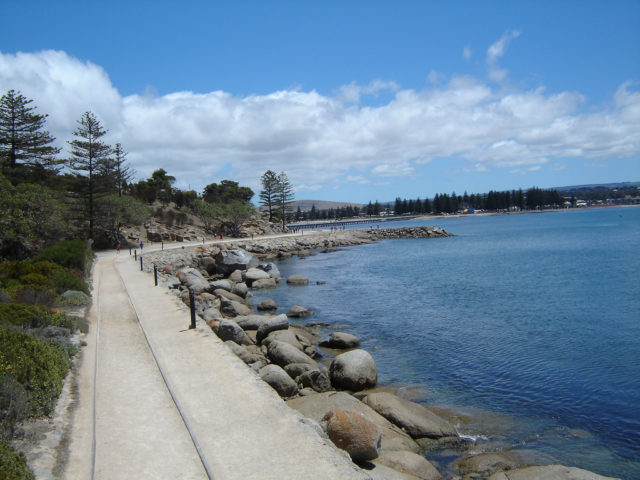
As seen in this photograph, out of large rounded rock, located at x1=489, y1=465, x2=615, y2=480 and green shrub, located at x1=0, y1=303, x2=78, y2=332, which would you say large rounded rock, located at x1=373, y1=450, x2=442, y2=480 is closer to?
large rounded rock, located at x1=489, y1=465, x2=615, y2=480

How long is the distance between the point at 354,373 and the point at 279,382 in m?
2.86

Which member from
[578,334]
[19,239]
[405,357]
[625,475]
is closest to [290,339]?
[405,357]

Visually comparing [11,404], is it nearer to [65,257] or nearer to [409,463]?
[409,463]

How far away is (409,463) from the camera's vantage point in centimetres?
869

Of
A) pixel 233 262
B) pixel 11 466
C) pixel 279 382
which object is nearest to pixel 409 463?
pixel 279 382

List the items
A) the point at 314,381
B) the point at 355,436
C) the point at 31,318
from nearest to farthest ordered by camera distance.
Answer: the point at 355,436 → the point at 31,318 → the point at 314,381

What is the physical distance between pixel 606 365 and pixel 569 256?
34.6m

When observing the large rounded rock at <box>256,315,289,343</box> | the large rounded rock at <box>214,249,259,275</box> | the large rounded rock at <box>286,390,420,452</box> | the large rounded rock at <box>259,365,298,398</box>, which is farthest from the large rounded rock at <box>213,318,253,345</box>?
the large rounded rock at <box>214,249,259,275</box>

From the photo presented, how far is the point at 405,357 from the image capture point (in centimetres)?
1684

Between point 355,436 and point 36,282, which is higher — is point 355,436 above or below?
below

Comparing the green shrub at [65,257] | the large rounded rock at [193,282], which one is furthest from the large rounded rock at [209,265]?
the green shrub at [65,257]

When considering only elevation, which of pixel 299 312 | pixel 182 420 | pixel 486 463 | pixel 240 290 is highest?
pixel 182 420

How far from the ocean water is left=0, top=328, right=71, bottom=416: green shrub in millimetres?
7432

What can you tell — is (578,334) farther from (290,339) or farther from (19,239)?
(19,239)
